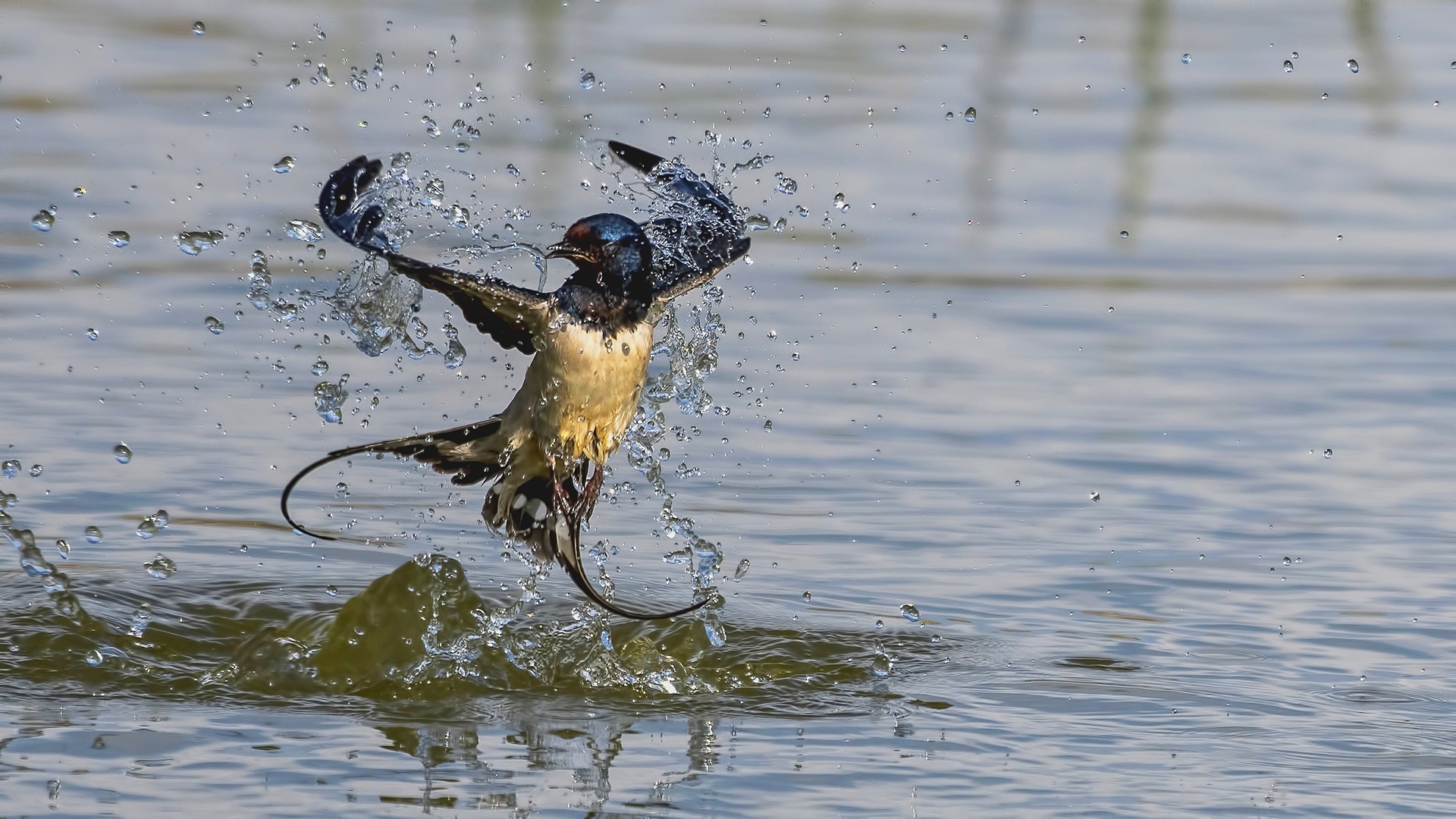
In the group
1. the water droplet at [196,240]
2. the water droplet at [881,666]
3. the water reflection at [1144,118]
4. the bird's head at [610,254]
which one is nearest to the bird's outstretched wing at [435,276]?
the bird's head at [610,254]

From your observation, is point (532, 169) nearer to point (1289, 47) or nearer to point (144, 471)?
point (144, 471)

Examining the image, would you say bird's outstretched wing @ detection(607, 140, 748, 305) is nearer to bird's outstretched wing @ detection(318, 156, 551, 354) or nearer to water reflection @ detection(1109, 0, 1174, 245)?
bird's outstretched wing @ detection(318, 156, 551, 354)

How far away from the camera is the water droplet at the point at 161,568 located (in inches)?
233

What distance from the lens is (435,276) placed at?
15.0 ft

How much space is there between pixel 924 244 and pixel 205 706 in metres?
5.81

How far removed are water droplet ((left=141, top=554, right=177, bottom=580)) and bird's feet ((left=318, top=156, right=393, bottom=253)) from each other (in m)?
1.49

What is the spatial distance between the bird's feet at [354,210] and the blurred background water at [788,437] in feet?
3.24

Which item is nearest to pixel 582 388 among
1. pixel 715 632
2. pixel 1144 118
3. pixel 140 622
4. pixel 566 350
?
pixel 566 350

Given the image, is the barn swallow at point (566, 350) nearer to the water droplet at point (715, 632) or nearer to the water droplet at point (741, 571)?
the water droplet at point (715, 632)

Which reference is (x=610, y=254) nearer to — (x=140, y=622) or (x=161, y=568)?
(x=140, y=622)

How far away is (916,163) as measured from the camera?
11453 mm

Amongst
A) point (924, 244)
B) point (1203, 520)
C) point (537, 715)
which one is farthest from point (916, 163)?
point (537, 715)

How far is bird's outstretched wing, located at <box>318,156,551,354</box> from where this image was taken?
459cm

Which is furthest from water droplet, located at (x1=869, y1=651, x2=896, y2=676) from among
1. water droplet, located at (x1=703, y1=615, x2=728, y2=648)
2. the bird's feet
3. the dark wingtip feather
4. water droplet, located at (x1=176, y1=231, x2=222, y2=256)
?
water droplet, located at (x1=176, y1=231, x2=222, y2=256)
